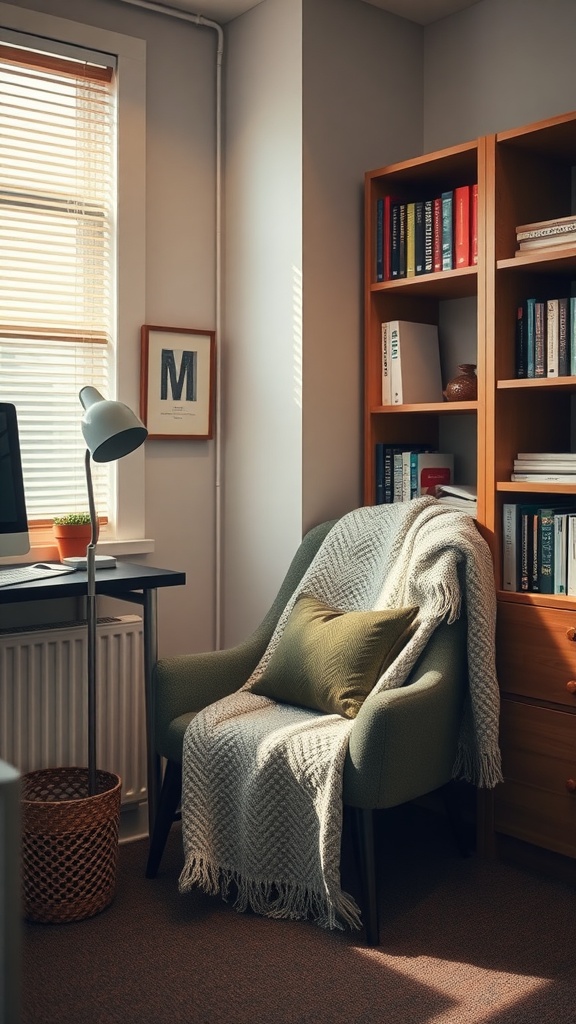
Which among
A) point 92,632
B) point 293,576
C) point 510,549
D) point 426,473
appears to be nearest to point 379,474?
point 426,473

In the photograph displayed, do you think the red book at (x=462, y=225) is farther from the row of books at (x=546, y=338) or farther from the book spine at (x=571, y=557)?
the book spine at (x=571, y=557)

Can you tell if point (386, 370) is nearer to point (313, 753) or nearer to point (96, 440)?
point (96, 440)

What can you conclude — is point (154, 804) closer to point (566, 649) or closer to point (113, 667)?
point (113, 667)

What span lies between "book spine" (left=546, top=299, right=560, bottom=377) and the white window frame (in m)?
1.25

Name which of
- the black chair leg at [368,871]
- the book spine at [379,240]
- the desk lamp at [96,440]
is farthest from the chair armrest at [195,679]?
the book spine at [379,240]

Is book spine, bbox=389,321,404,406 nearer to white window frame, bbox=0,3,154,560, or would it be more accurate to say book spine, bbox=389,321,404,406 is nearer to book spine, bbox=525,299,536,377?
book spine, bbox=525,299,536,377

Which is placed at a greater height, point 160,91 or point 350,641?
point 160,91

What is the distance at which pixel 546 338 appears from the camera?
8.94 ft

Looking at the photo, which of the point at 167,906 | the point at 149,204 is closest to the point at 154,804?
the point at 167,906

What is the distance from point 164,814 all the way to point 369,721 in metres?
0.75

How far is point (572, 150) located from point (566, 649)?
1.40 meters

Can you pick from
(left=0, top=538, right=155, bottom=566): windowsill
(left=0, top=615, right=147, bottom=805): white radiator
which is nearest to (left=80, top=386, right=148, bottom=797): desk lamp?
(left=0, top=615, right=147, bottom=805): white radiator

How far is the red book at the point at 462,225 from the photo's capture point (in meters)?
2.88

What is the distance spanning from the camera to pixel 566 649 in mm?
2617
